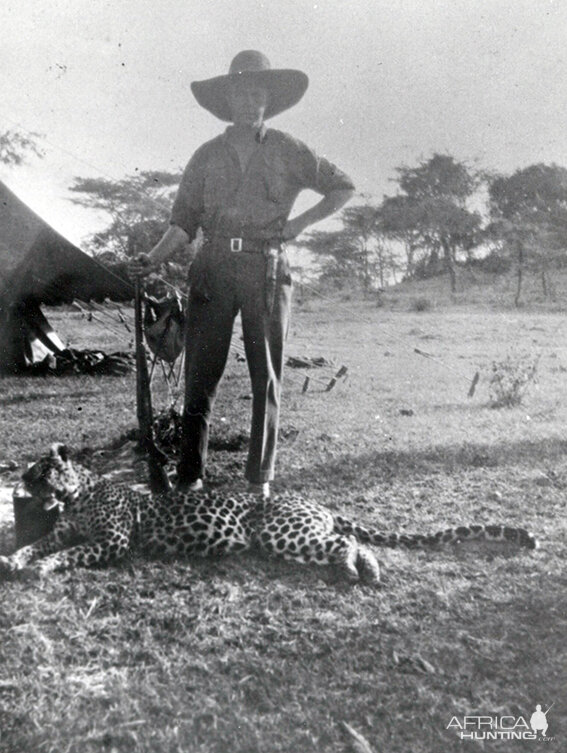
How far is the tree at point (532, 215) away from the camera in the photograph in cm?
2830

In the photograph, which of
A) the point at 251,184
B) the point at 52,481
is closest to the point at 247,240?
the point at 251,184

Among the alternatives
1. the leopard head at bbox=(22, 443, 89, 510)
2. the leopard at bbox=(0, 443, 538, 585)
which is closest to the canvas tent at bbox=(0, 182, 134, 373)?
the leopard head at bbox=(22, 443, 89, 510)

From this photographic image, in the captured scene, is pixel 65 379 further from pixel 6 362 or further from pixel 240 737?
pixel 240 737

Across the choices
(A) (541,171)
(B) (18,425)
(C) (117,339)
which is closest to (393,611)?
(B) (18,425)

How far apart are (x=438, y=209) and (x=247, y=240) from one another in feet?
91.8

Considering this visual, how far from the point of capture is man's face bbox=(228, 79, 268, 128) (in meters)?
4.50

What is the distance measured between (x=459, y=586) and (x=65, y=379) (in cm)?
877

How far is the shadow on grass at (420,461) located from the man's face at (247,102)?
2667mm

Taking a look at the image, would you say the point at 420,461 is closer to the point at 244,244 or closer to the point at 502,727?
the point at 244,244

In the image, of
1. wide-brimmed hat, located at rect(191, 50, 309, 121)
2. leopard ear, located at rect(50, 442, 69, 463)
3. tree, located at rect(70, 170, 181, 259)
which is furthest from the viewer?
tree, located at rect(70, 170, 181, 259)

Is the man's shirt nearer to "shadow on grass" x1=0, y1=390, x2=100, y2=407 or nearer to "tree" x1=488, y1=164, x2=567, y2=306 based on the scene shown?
"shadow on grass" x1=0, y1=390, x2=100, y2=407

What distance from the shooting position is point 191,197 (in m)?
4.55

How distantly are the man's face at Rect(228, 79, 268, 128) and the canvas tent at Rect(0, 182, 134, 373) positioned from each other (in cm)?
455

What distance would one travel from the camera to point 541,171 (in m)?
29.8
